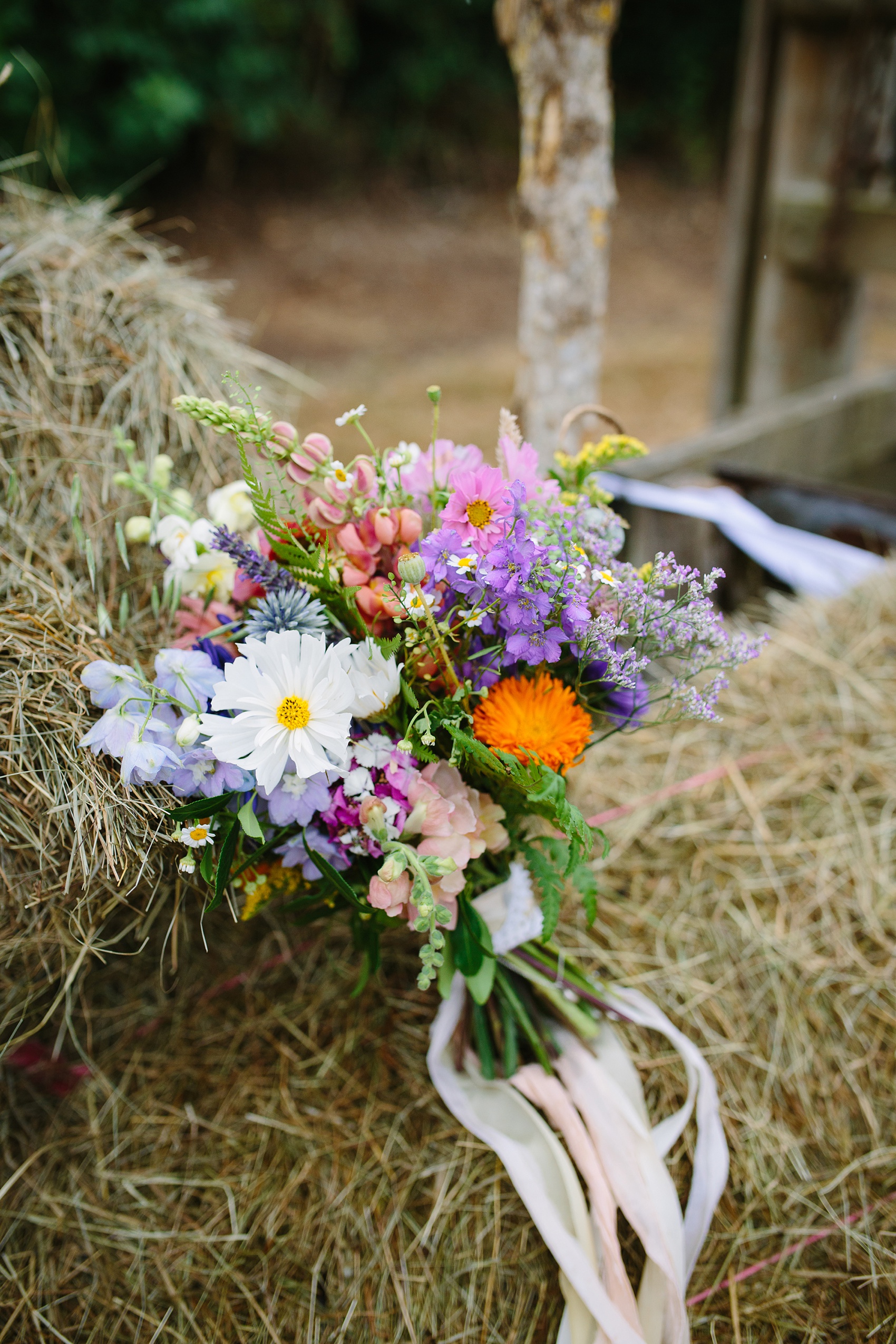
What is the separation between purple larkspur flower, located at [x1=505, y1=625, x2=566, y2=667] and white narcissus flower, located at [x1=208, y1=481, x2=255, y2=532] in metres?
0.46

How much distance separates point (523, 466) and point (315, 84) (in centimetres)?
805

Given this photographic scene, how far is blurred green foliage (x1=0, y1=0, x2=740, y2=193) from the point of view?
17.9ft

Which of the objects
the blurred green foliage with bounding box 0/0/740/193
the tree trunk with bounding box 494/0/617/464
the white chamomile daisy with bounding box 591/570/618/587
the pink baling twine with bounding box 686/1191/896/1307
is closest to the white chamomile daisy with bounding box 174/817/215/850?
the white chamomile daisy with bounding box 591/570/618/587

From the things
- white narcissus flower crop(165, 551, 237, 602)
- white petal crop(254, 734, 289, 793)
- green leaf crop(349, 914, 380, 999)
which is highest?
white narcissus flower crop(165, 551, 237, 602)

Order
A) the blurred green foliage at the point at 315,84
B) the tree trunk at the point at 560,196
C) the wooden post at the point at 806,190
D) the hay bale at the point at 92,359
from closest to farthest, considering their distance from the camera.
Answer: the hay bale at the point at 92,359
the tree trunk at the point at 560,196
the wooden post at the point at 806,190
the blurred green foliage at the point at 315,84

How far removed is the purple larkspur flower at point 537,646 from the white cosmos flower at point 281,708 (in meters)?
0.17

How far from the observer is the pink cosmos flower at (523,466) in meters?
0.92

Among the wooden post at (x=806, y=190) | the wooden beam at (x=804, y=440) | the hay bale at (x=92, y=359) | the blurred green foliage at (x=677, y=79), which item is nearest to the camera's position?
the hay bale at (x=92, y=359)

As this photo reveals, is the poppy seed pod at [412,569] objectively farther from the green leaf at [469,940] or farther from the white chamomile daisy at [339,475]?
the green leaf at [469,940]

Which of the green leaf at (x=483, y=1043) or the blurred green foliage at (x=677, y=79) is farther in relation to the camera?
the blurred green foliage at (x=677, y=79)

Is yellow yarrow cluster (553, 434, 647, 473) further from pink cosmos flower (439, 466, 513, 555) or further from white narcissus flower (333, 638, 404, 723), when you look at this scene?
white narcissus flower (333, 638, 404, 723)

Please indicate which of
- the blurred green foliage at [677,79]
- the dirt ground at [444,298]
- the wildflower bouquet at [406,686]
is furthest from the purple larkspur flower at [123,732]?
the blurred green foliage at [677,79]

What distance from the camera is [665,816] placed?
5.35 feet

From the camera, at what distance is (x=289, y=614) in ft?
2.90
